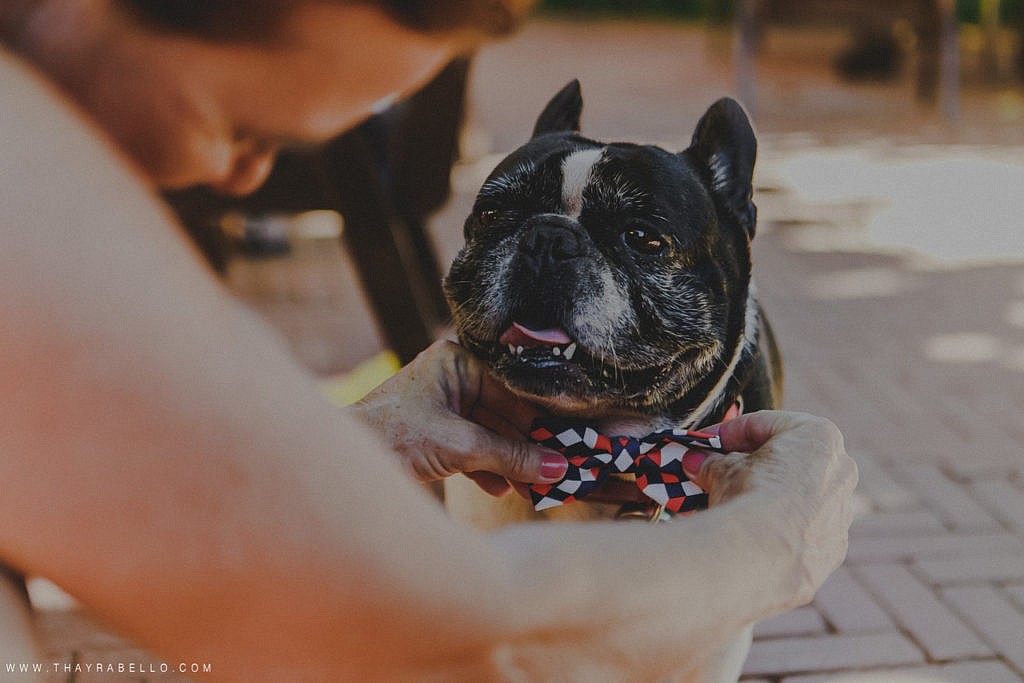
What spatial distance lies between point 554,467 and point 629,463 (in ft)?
0.38

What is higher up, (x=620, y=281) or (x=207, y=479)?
(x=207, y=479)

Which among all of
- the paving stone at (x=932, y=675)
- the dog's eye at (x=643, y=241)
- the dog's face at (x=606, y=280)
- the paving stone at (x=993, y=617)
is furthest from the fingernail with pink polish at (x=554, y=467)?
the paving stone at (x=993, y=617)

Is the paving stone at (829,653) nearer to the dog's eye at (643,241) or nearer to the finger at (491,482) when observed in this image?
the finger at (491,482)

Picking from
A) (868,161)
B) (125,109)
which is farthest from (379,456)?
(868,161)

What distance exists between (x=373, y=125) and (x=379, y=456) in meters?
2.34

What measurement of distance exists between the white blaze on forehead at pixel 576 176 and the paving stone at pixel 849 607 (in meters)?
1.26

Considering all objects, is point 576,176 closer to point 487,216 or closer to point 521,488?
point 487,216

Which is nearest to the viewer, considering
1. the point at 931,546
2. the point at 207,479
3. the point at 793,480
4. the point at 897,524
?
the point at 207,479

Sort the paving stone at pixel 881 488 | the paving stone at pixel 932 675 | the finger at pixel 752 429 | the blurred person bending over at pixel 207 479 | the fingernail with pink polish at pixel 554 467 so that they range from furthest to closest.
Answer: the paving stone at pixel 881 488 < the paving stone at pixel 932 675 < the fingernail with pink polish at pixel 554 467 < the finger at pixel 752 429 < the blurred person bending over at pixel 207 479

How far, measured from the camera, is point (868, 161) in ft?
23.2

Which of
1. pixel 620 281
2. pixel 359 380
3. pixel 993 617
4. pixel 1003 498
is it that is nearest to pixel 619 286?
pixel 620 281

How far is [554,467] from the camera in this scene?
4.79 ft

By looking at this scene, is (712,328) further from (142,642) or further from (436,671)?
(142,642)

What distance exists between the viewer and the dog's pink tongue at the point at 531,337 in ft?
4.99
